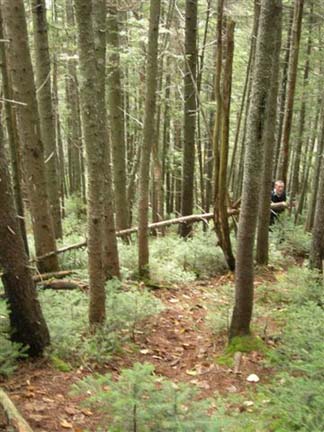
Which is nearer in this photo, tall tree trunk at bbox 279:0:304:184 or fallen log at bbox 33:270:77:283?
fallen log at bbox 33:270:77:283

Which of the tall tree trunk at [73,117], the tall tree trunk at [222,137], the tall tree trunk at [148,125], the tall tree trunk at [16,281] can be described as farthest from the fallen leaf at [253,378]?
the tall tree trunk at [73,117]

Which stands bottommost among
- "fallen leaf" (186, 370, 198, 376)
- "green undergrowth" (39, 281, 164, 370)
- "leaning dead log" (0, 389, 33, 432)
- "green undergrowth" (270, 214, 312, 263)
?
"green undergrowth" (270, 214, 312, 263)

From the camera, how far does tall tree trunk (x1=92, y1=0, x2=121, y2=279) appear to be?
6406mm

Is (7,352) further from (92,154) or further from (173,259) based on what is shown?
(173,259)

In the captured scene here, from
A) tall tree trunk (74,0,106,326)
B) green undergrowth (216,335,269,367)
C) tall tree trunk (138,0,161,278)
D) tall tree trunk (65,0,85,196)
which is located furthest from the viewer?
tall tree trunk (65,0,85,196)

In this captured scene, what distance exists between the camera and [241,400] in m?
4.96

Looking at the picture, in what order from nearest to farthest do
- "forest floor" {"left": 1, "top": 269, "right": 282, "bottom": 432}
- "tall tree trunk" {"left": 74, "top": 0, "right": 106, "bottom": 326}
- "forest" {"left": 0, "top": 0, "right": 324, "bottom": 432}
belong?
"forest" {"left": 0, "top": 0, "right": 324, "bottom": 432}, "forest floor" {"left": 1, "top": 269, "right": 282, "bottom": 432}, "tall tree trunk" {"left": 74, "top": 0, "right": 106, "bottom": 326}

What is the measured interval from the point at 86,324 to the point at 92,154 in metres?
2.43

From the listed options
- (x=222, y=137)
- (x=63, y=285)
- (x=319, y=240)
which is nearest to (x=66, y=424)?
(x=63, y=285)

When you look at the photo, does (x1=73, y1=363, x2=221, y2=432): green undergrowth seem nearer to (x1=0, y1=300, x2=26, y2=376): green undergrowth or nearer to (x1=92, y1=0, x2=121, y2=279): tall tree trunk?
(x1=0, y1=300, x2=26, y2=376): green undergrowth

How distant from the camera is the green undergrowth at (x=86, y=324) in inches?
219

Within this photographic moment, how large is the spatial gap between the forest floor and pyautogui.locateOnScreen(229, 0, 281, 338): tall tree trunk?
0.59 meters

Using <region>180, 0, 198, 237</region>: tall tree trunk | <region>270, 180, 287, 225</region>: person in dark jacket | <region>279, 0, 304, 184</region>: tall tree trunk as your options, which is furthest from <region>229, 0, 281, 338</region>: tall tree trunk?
<region>270, 180, 287, 225</region>: person in dark jacket

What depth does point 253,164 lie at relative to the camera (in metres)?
5.48
